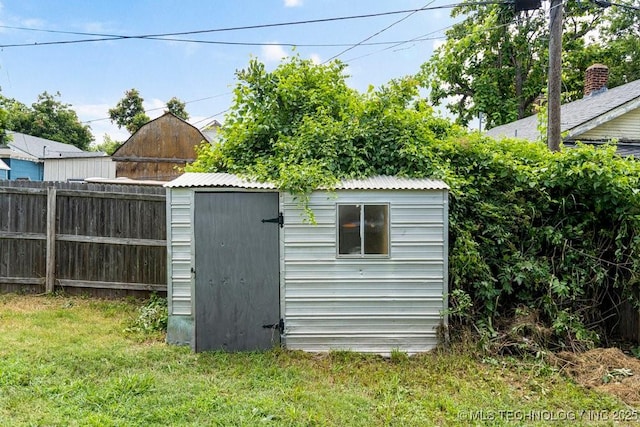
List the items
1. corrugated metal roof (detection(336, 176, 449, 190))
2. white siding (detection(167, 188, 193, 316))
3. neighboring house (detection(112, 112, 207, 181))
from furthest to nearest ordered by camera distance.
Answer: neighboring house (detection(112, 112, 207, 181))
white siding (detection(167, 188, 193, 316))
corrugated metal roof (detection(336, 176, 449, 190))

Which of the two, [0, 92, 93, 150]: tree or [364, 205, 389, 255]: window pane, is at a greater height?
[0, 92, 93, 150]: tree

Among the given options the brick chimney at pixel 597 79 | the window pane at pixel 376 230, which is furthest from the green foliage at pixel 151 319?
the brick chimney at pixel 597 79

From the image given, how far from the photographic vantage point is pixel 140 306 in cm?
550

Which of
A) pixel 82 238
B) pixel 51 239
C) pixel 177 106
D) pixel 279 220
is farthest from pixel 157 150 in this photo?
pixel 177 106

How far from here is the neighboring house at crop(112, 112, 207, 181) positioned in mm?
13734

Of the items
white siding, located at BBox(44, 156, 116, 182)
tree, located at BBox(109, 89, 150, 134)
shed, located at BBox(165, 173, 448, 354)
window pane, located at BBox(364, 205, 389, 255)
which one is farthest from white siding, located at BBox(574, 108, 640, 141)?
tree, located at BBox(109, 89, 150, 134)

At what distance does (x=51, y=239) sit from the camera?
5.71 meters

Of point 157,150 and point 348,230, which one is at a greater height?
point 157,150

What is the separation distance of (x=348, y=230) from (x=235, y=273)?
53.5 inches

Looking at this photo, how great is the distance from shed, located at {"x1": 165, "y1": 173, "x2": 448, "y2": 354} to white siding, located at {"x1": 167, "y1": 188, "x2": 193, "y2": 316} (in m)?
0.20

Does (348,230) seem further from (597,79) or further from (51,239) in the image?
(597,79)

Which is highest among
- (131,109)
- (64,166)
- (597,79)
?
(131,109)

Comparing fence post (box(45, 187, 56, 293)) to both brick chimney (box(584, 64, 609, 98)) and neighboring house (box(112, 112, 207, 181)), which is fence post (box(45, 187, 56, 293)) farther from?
brick chimney (box(584, 64, 609, 98))

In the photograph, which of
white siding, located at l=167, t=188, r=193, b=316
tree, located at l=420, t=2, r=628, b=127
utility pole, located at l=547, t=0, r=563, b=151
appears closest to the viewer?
white siding, located at l=167, t=188, r=193, b=316
